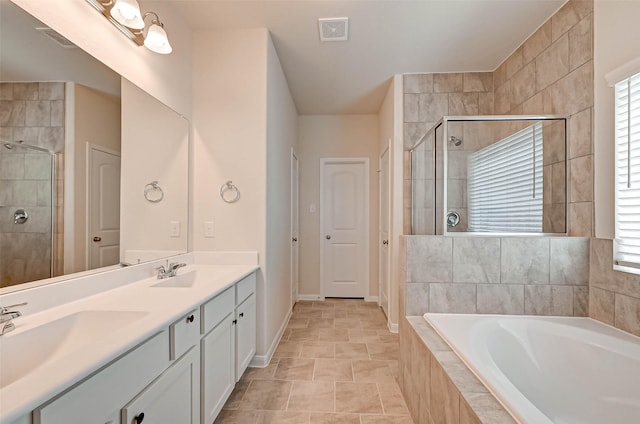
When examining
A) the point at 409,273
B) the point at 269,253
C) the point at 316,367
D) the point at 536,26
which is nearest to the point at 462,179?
the point at 409,273

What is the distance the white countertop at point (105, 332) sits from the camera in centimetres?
62

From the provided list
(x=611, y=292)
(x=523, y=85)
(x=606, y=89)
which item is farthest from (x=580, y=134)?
(x=611, y=292)

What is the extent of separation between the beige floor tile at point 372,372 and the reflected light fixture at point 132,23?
259 centimetres

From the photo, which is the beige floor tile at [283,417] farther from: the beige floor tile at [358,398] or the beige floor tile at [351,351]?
the beige floor tile at [351,351]

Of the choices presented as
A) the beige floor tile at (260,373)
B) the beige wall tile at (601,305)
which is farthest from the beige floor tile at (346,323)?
the beige wall tile at (601,305)

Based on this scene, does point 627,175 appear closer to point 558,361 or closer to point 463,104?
point 558,361

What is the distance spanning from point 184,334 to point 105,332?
0.29 meters

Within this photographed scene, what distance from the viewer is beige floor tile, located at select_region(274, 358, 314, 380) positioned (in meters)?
2.18

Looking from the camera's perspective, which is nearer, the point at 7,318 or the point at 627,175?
the point at 7,318

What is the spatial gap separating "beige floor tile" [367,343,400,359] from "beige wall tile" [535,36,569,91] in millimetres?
2534

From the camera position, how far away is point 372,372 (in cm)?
227

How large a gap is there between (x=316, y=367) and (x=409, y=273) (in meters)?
1.10

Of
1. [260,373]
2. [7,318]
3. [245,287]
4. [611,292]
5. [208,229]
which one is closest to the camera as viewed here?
[7,318]

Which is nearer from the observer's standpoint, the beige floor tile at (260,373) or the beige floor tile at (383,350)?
the beige floor tile at (260,373)
